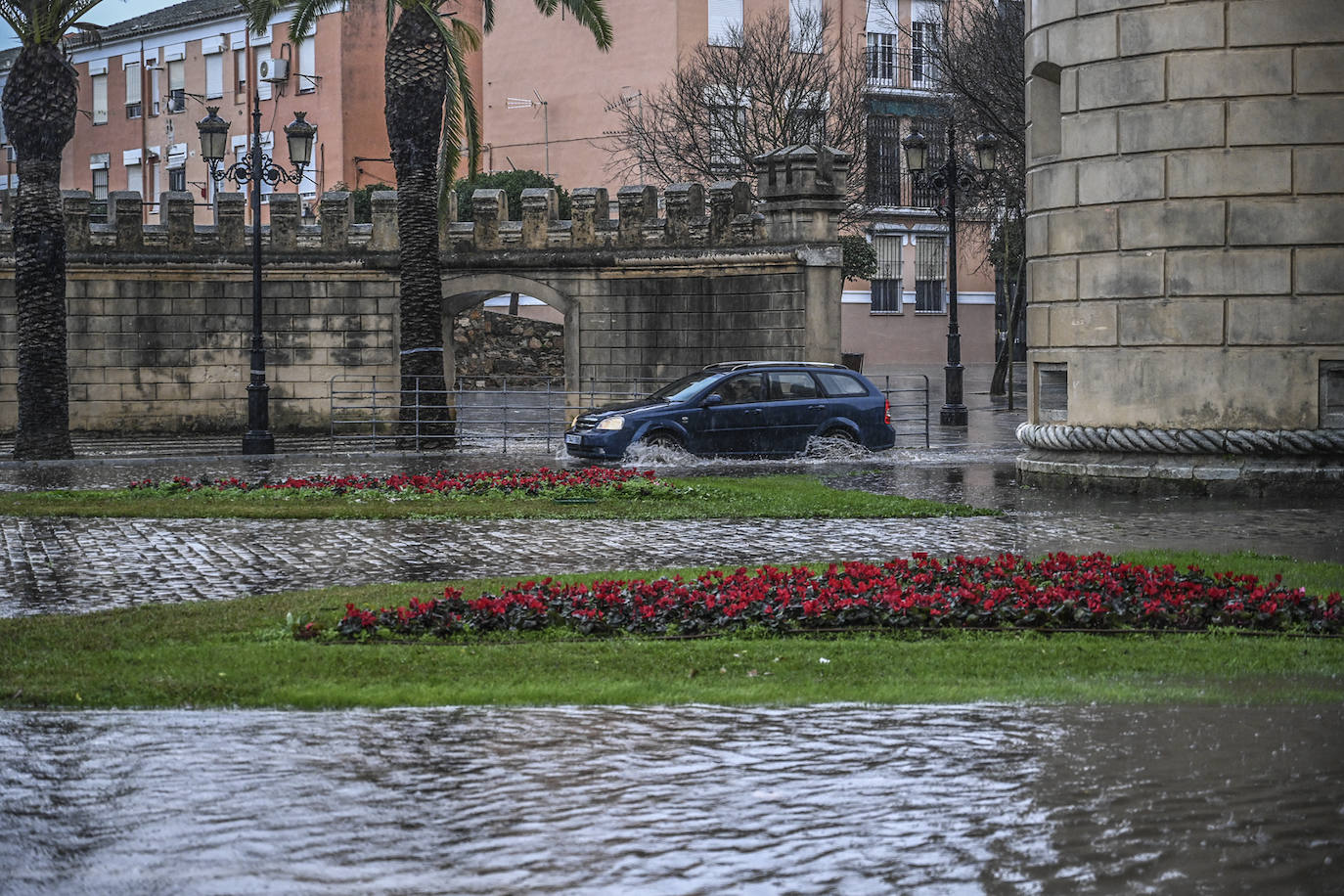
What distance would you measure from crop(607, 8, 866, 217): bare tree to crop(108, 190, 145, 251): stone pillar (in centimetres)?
1799

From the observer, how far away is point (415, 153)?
2761 cm

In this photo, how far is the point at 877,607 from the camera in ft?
30.5

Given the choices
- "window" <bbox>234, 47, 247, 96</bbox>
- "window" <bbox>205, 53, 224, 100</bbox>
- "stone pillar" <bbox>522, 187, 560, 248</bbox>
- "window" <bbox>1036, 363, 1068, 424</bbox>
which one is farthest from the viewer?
"window" <bbox>205, 53, 224, 100</bbox>

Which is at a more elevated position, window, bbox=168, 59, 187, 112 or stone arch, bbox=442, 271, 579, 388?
window, bbox=168, 59, 187, 112

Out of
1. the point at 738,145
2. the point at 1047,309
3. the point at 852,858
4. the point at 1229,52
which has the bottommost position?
the point at 852,858

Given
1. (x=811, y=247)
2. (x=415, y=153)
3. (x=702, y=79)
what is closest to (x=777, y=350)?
(x=811, y=247)

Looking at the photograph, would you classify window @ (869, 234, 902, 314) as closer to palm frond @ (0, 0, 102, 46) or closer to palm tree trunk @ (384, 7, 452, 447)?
palm tree trunk @ (384, 7, 452, 447)

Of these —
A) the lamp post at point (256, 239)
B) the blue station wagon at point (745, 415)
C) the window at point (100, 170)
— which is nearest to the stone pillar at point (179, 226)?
the lamp post at point (256, 239)

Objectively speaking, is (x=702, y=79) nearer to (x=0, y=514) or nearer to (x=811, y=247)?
(x=811, y=247)

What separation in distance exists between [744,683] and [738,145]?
40.2 m

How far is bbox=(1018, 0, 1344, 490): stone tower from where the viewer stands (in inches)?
648

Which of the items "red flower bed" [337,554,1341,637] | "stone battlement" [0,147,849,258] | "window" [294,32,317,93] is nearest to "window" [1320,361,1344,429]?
"red flower bed" [337,554,1341,637]

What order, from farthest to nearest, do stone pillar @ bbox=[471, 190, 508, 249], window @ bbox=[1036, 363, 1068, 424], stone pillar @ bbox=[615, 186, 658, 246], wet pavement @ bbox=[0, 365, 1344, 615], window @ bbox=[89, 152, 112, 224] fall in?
window @ bbox=[89, 152, 112, 224] → stone pillar @ bbox=[471, 190, 508, 249] → stone pillar @ bbox=[615, 186, 658, 246] → window @ bbox=[1036, 363, 1068, 424] → wet pavement @ bbox=[0, 365, 1344, 615]

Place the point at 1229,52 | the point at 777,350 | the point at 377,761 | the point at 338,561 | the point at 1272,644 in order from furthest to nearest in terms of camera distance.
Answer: the point at 777,350 < the point at 1229,52 < the point at 338,561 < the point at 1272,644 < the point at 377,761
